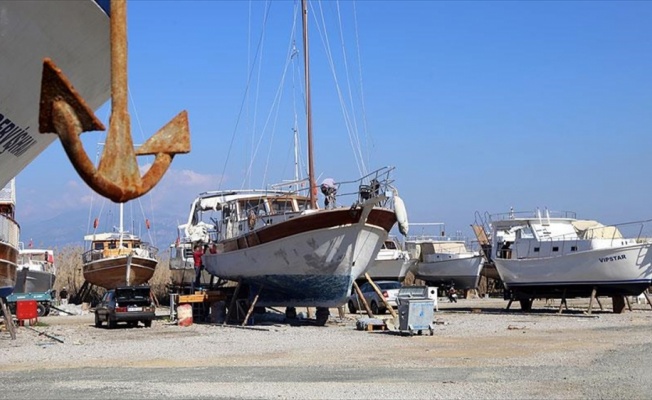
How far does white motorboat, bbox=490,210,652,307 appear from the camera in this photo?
28094 mm

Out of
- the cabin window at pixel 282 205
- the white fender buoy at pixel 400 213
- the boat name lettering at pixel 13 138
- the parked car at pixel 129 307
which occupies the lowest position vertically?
the parked car at pixel 129 307

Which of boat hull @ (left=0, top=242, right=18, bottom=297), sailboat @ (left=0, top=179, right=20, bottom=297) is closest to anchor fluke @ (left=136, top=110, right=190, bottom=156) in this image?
sailboat @ (left=0, top=179, right=20, bottom=297)

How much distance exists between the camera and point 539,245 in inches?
1237

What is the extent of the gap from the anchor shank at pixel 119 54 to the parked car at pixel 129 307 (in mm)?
23410

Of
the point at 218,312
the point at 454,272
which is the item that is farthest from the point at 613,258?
the point at 454,272

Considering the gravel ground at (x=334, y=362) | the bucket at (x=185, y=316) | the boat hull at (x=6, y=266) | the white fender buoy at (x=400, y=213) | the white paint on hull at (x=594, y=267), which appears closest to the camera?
the gravel ground at (x=334, y=362)

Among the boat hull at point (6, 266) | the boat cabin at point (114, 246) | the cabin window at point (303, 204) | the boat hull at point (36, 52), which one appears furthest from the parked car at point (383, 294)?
the boat hull at point (36, 52)

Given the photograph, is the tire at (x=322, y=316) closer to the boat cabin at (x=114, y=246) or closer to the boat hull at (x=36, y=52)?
the boat cabin at (x=114, y=246)

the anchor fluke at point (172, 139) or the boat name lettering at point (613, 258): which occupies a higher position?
the boat name lettering at point (613, 258)

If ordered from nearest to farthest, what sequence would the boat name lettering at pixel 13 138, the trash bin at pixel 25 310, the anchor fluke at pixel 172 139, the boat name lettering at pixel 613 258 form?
the anchor fluke at pixel 172 139, the boat name lettering at pixel 13 138, the trash bin at pixel 25 310, the boat name lettering at pixel 613 258

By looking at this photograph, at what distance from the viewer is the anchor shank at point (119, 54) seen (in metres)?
3.98

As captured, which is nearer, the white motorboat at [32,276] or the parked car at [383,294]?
the parked car at [383,294]

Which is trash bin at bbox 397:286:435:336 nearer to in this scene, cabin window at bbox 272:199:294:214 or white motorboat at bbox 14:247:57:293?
cabin window at bbox 272:199:294:214

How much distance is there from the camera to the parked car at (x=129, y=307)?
87.0 ft
